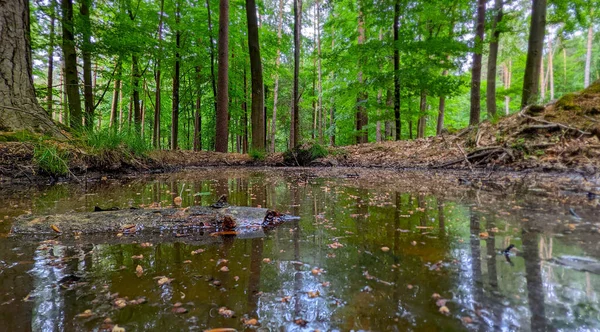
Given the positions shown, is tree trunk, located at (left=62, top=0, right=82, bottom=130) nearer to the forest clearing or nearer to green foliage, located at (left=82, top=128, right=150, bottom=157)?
green foliage, located at (left=82, top=128, right=150, bottom=157)

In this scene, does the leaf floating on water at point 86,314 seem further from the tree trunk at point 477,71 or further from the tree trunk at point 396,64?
the tree trunk at point 477,71

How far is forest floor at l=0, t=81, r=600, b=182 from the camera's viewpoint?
3990 millimetres

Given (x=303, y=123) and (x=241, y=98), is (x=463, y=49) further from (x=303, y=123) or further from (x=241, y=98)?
(x=303, y=123)

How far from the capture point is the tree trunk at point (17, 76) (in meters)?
4.31

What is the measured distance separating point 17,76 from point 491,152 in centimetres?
793

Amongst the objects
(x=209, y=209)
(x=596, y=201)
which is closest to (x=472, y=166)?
(x=596, y=201)

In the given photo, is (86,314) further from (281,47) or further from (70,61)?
(281,47)

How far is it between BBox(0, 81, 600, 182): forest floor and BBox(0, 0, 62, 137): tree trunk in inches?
25.4

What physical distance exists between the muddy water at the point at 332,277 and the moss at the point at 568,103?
4071 millimetres

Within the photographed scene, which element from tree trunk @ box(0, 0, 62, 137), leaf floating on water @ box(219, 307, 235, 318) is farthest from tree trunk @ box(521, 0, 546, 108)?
tree trunk @ box(0, 0, 62, 137)

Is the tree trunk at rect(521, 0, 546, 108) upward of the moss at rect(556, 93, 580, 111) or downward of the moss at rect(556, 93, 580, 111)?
upward

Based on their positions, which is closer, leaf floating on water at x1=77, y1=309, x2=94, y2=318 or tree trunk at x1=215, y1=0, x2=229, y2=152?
leaf floating on water at x1=77, y1=309, x2=94, y2=318

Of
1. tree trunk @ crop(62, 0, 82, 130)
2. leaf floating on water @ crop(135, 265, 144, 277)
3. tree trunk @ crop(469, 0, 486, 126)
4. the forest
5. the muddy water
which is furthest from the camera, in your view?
→ tree trunk @ crop(469, 0, 486, 126)

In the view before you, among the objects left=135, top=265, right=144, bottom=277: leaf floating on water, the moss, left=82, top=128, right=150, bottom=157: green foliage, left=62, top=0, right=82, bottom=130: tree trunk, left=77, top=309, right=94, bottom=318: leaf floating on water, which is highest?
left=62, top=0, right=82, bottom=130: tree trunk
